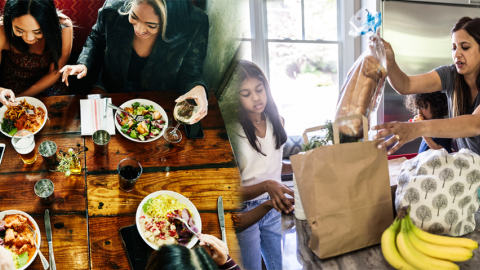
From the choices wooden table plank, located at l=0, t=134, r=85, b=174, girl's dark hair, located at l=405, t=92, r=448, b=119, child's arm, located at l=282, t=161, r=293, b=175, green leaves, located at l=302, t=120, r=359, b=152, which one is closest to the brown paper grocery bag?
green leaves, located at l=302, t=120, r=359, b=152

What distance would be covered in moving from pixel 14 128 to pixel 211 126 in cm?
94

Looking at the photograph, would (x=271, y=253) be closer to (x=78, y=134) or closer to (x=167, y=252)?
(x=167, y=252)

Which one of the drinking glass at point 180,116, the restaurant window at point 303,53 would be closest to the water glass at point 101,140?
the drinking glass at point 180,116

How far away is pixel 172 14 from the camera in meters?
1.80

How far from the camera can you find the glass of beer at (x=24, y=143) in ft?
4.71

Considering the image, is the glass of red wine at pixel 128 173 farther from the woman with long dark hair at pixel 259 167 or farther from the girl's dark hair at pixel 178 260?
the girl's dark hair at pixel 178 260

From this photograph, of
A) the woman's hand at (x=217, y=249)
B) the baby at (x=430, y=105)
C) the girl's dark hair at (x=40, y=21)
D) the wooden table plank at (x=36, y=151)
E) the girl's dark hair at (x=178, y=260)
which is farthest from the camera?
the baby at (x=430, y=105)

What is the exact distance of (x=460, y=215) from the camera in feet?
3.86

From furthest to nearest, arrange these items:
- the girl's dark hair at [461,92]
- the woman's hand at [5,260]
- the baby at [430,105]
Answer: the baby at [430,105] < the girl's dark hair at [461,92] < the woman's hand at [5,260]

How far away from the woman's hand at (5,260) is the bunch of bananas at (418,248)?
1.26 m

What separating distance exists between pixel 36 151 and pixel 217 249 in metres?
0.97

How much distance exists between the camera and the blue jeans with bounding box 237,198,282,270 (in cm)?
139

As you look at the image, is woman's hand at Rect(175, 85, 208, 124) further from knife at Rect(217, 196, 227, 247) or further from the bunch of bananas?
the bunch of bananas

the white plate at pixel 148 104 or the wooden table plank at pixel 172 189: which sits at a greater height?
the white plate at pixel 148 104
